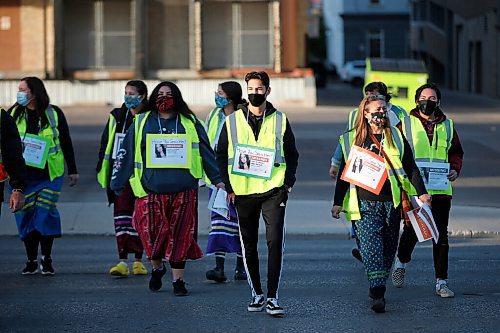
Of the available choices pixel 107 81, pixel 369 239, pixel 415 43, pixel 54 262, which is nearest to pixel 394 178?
pixel 369 239

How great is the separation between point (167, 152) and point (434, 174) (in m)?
2.27

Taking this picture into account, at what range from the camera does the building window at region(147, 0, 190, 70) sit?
40.5 meters

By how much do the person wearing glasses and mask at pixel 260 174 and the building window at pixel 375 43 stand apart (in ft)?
243

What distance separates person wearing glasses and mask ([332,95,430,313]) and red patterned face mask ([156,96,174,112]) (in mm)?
1564

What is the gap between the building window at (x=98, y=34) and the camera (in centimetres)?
4044

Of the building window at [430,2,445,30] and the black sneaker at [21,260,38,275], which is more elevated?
the building window at [430,2,445,30]

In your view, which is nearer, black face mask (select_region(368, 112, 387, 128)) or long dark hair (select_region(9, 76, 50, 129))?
black face mask (select_region(368, 112, 387, 128))

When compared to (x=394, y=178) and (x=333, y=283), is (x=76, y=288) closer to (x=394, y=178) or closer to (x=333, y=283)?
(x=333, y=283)

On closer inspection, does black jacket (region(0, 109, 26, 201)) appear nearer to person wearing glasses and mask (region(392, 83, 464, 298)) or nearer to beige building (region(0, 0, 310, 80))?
person wearing glasses and mask (region(392, 83, 464, 298))

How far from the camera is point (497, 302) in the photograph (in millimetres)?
9789

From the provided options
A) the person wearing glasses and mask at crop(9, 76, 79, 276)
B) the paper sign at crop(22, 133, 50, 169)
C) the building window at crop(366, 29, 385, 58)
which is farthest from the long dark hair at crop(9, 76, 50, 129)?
the building window at crop(366, 29, 385, 58)

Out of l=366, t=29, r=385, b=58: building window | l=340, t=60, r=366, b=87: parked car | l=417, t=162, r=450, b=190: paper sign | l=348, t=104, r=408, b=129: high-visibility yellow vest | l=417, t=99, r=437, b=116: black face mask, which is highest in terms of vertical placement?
l=366, t=29, r=385, b=58: building window

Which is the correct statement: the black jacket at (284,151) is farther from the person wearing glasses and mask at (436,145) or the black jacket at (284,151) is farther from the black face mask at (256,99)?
the person wearing glasses and mask at (436,145)

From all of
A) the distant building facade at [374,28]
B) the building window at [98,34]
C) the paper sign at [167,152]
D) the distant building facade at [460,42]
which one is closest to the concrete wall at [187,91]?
the building window at [98,34]
